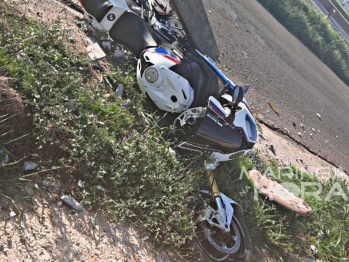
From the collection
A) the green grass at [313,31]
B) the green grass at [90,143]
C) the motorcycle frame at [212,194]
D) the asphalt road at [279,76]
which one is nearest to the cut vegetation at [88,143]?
the green grass at [90,143]

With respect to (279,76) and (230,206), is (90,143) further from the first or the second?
(279,76)

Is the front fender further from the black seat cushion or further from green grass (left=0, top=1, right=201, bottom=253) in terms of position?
the black seat cushion

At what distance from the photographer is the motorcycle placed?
4.70 meters

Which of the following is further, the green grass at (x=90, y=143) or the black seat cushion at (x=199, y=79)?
the black seat cushion at (x=199, y=79)

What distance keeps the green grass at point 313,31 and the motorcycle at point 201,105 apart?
7321 millimetres

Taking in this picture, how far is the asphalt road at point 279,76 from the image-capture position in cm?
798

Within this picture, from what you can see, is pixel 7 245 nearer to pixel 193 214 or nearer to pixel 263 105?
pixel 193 214

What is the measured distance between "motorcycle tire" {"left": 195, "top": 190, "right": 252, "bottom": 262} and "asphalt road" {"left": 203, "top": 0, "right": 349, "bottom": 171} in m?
3.01

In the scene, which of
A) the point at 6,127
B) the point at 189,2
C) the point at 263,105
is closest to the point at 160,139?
the point at 6,127

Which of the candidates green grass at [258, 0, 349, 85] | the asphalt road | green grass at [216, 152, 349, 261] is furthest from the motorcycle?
green grass at [258, 0, 349, 85]

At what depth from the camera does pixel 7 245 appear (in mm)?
2918

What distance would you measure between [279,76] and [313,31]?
15.5 feet

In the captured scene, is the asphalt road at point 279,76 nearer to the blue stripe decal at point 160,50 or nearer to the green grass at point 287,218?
the green grass at point 287,218

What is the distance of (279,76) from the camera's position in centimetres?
912
